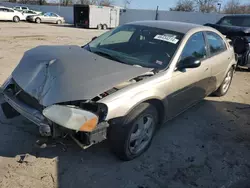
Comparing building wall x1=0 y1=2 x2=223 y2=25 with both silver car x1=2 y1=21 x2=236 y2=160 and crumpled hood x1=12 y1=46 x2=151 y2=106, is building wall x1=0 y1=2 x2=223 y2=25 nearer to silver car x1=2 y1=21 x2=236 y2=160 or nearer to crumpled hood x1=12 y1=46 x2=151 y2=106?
silver car x1=2 y1=21 x2=236 y2=160

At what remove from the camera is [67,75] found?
292 cm

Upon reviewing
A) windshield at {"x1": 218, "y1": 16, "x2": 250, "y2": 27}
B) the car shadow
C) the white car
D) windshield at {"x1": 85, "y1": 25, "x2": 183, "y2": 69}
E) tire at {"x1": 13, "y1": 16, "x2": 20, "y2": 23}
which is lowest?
the car shadow

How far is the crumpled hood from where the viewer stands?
2707 millimetres

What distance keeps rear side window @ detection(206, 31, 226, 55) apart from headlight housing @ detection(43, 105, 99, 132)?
116 inches

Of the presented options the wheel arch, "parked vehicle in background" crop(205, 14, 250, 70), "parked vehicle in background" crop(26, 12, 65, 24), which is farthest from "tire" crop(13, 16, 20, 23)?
the wheel arch

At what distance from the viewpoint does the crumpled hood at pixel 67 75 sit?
271 cm

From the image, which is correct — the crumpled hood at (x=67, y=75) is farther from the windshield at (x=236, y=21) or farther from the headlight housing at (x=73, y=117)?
the windshield at (x=236, y=21)

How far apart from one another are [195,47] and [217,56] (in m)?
0.90

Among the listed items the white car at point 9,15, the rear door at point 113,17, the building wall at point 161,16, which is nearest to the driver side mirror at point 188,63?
the rear door at point 113,17

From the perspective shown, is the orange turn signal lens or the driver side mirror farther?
the driver side mirror

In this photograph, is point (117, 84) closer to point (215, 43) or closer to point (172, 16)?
point (215, 43)

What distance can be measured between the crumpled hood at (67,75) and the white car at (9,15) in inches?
1037

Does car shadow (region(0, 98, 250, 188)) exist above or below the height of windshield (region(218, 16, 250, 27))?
below

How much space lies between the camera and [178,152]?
354 cm
